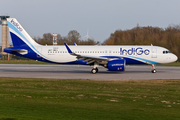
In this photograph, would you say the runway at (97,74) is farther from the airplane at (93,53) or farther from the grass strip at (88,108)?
the grass strip at (88,108)

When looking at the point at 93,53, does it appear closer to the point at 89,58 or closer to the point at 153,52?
the point at 89,58

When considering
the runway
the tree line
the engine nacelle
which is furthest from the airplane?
the tree line

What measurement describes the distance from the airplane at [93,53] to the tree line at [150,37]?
1383 inches

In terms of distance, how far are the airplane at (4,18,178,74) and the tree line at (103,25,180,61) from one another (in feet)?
115

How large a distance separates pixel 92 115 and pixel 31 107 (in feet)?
8.99

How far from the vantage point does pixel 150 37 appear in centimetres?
7050

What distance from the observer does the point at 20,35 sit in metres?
33.5

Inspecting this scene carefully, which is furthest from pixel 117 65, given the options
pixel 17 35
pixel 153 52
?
pixel 17 35

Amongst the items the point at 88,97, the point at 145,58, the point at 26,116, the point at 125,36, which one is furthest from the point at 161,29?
the point at 26,116

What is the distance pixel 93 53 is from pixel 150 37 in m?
41.6

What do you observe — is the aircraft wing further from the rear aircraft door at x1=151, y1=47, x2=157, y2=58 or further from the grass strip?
the grass strip

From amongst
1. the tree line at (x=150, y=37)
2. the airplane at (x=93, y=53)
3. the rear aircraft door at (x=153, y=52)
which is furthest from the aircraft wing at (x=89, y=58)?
the tree line at (x=150, y=37)

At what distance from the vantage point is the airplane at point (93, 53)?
103 feet

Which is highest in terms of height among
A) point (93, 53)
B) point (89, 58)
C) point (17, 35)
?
point (17, 35)
